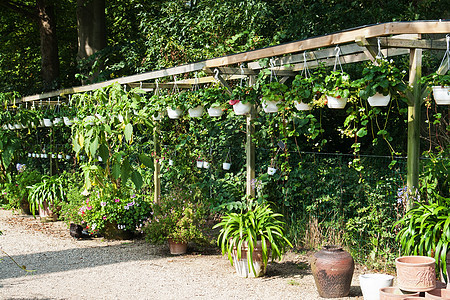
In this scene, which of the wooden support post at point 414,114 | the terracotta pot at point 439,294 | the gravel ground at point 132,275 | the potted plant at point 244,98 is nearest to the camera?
the terracotta pot at point 439,294

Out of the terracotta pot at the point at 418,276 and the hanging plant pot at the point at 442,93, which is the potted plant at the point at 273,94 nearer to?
the hanging plant pot at the point at 442,93

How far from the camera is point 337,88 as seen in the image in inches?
191

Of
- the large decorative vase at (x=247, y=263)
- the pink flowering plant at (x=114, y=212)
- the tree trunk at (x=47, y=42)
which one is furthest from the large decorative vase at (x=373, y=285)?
the tree trunk at (x=47, y=42)

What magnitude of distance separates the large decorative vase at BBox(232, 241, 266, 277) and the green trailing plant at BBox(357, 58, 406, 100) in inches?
81.8

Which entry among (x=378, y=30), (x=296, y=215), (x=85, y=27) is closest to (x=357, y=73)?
(x=296, y=215)

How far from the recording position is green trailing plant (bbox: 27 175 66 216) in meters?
9.12

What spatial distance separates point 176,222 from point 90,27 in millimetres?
8338

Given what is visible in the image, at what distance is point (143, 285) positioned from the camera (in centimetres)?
550

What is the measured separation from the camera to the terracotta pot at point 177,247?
273 inches

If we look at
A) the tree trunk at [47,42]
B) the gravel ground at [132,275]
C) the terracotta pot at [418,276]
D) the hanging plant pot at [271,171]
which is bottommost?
the gravel ground at [132,275]

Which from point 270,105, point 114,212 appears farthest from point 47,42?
point 270,105

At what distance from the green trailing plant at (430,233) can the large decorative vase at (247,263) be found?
161 centimetres

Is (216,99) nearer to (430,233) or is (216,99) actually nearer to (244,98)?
(244,98)

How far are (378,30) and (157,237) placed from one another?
3908 millimetres
